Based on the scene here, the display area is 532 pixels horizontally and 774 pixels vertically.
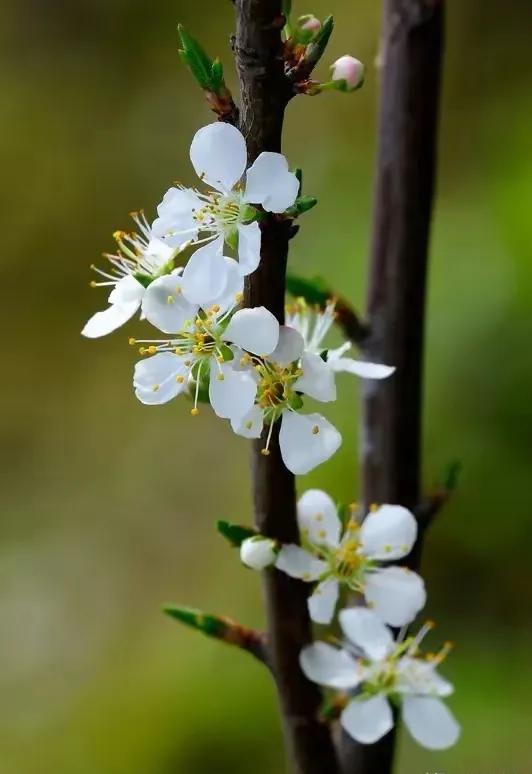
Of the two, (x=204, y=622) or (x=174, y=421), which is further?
(x=174, y=421)

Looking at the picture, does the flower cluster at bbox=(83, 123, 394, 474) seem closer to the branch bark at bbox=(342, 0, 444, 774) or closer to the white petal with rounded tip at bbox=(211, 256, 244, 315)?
the white petal with rounded tip at bbox=(211, 256, 244, 315)

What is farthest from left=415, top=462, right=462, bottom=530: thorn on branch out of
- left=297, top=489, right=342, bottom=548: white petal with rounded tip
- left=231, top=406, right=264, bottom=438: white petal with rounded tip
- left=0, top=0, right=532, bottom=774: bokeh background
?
left=0, top=0, right=532, bottom=774: bokeh background

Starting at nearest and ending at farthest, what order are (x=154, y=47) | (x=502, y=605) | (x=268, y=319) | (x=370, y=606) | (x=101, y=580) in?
(x=268, y=319), (x=370, y=606), (x=502, y=605), (x=101, y=580), (x=154, y=47)

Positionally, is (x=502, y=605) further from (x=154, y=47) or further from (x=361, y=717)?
(x=154, y=47)

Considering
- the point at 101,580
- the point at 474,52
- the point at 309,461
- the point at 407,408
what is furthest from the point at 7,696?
the point at 474,52

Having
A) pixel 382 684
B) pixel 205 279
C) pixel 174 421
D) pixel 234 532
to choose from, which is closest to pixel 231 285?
pixel 205 279

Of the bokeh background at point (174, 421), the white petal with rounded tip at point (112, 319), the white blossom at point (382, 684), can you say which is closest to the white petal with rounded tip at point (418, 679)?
the white blossom at point (382, 684)

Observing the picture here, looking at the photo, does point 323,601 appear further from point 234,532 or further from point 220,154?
point 220,154
